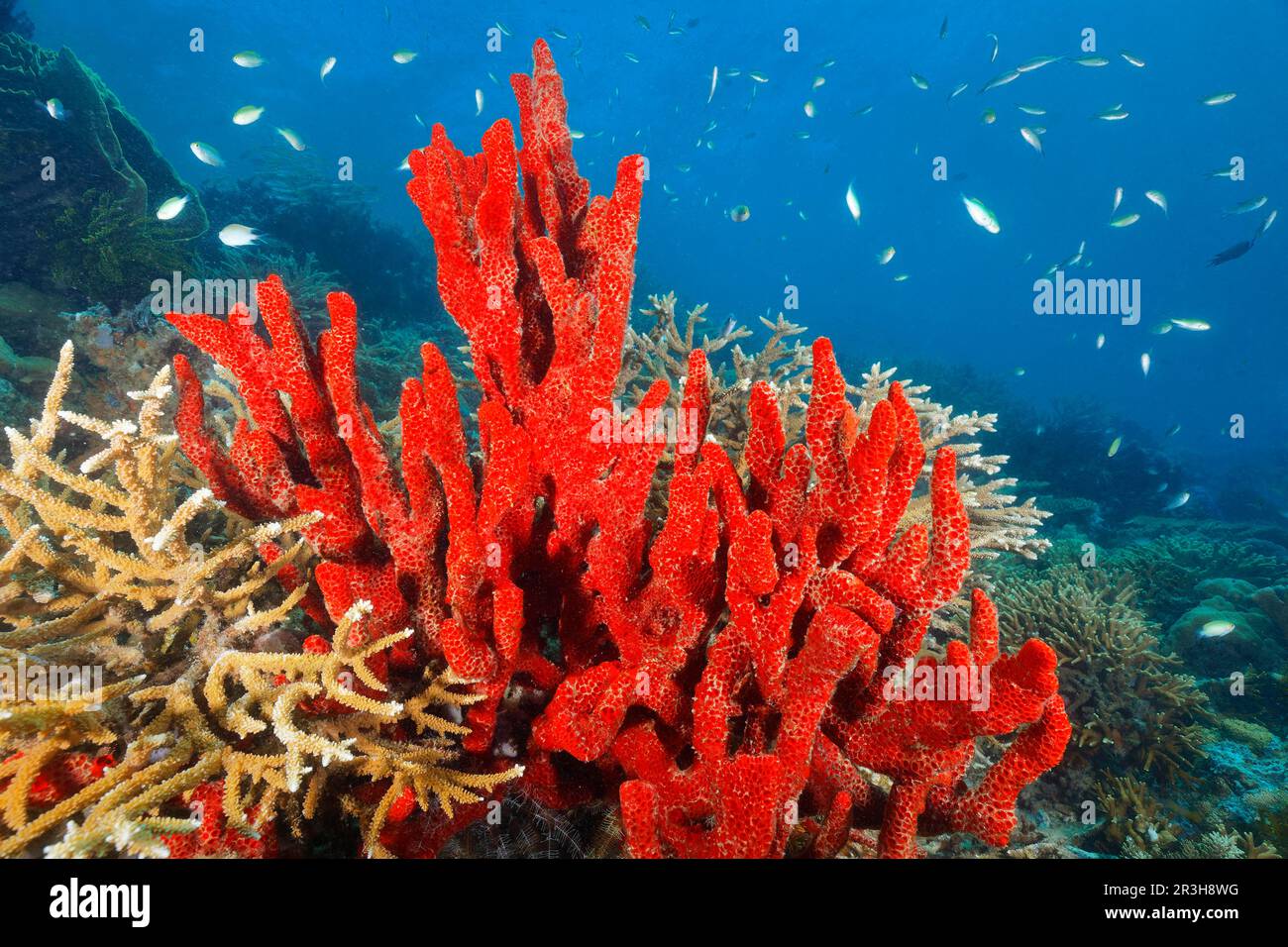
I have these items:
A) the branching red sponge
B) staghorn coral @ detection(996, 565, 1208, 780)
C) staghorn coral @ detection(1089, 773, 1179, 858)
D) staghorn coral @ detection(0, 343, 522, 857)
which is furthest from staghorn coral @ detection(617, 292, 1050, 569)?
staghorn coral @ detection(1089, 773, 1179, 858)

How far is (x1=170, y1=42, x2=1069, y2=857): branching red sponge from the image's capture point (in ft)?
5.48

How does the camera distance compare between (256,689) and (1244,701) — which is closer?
(256,689)

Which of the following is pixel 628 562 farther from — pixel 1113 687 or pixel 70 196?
pixel 70 196

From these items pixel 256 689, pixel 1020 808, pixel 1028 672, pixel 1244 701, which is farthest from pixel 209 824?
pixel 1244 701

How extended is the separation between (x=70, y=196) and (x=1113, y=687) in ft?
48.9

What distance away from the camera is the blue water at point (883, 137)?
1964 inches

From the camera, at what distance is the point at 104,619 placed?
6.27 ft

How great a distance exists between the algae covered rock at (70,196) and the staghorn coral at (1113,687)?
12.0 meters

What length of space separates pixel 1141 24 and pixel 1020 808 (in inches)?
4072

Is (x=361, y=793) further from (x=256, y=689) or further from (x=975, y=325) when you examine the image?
(x=975, y=325)

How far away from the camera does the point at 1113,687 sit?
573 centimetres
